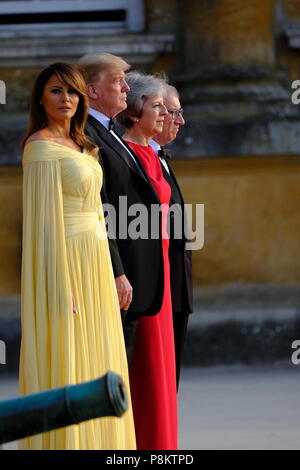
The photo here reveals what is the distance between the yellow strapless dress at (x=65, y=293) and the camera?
4930mm

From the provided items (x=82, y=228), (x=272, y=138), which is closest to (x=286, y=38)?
(x=272, y=138)

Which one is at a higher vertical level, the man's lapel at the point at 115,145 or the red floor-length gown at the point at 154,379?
the man's lapel at the point at 115,145

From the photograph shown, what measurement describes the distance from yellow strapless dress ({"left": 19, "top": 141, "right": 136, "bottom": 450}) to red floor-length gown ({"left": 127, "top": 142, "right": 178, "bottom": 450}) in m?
0.50

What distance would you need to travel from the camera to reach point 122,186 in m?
5.51

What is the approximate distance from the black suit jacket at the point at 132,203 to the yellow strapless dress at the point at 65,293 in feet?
1.08

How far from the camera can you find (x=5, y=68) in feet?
32.3

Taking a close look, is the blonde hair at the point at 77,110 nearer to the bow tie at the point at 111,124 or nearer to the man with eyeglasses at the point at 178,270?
the bow tie at the point at 111,124

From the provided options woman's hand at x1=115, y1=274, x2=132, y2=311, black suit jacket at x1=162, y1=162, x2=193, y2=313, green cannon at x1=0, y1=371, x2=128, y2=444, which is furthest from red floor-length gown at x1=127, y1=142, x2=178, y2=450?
green cannon at x1=0, y1=371, x2=128, y2=444

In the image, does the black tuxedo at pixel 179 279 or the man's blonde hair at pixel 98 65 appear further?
the black tuxedo at pixel 179 279

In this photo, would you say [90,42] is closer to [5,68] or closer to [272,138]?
[5,68]

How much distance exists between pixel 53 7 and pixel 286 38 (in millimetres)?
1711

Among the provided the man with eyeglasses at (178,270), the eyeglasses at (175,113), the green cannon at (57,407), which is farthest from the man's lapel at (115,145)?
the green cannon at (57,407)

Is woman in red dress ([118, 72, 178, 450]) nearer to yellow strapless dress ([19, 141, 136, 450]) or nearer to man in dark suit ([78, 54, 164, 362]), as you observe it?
man in dark suit ([78, 54, 164, 362])

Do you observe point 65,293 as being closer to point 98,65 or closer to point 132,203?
point 132,203
